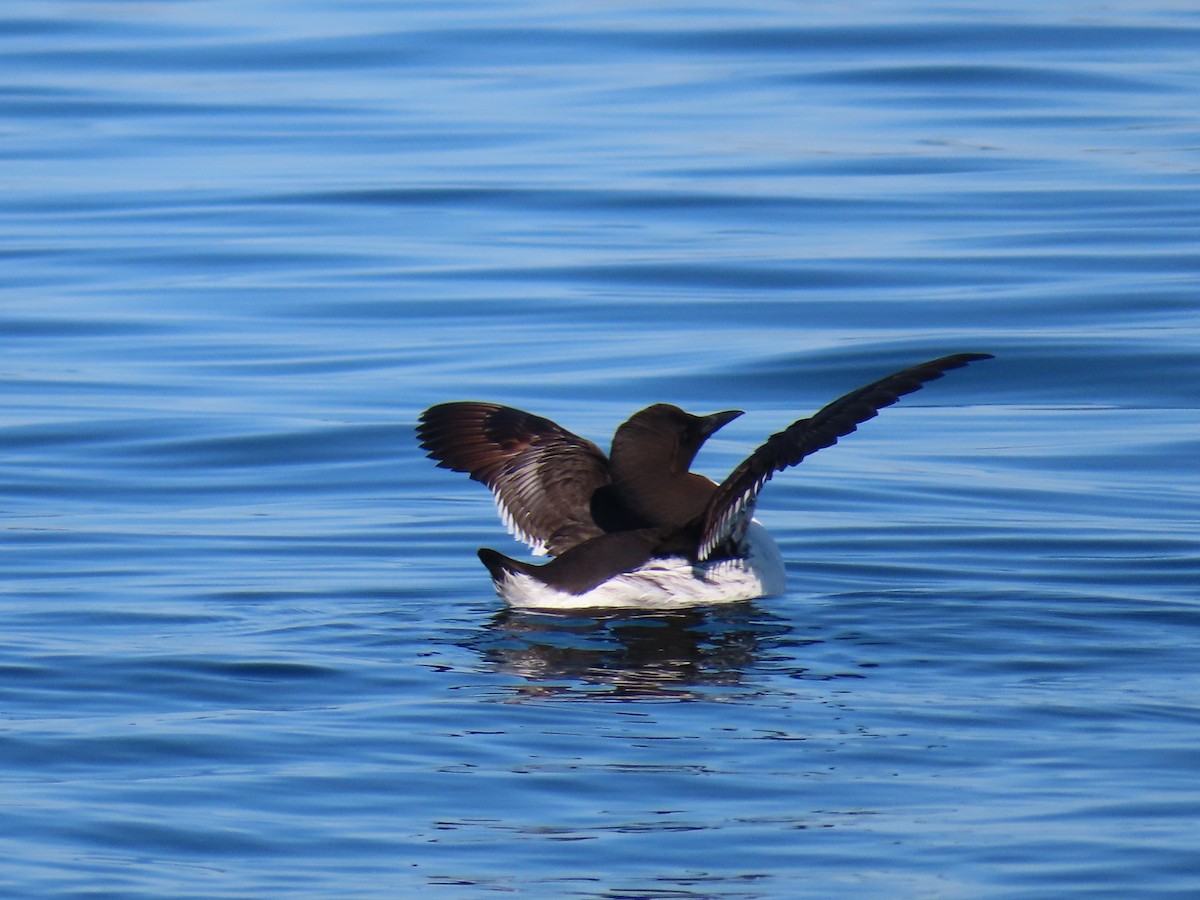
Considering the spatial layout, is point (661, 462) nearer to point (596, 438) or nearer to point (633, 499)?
point (633, 499)

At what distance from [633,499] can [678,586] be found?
441 mm

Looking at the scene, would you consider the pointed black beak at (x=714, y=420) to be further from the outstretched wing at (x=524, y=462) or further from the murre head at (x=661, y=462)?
the outstretched wing at (x=524, y=462)

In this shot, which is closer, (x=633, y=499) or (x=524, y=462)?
(x=633, y=499)

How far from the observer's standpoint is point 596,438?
10898 mm

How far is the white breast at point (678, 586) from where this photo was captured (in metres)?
7.67

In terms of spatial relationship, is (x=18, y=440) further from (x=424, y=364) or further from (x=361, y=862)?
(x=361, y=862)

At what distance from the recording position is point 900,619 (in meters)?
7.51

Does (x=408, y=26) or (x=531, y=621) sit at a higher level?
(x=408, y=26)

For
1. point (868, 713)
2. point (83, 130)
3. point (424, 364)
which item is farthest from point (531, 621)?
point (83, 130)

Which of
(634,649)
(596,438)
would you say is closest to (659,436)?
(634,649)

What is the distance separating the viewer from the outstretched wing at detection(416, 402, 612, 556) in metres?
8.52

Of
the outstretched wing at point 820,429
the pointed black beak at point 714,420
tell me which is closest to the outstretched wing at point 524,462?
the pointed black beak at point 714,420

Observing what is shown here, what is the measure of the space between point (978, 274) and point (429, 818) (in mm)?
9940

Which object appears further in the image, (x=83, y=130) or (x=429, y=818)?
(x=83, y=130)
